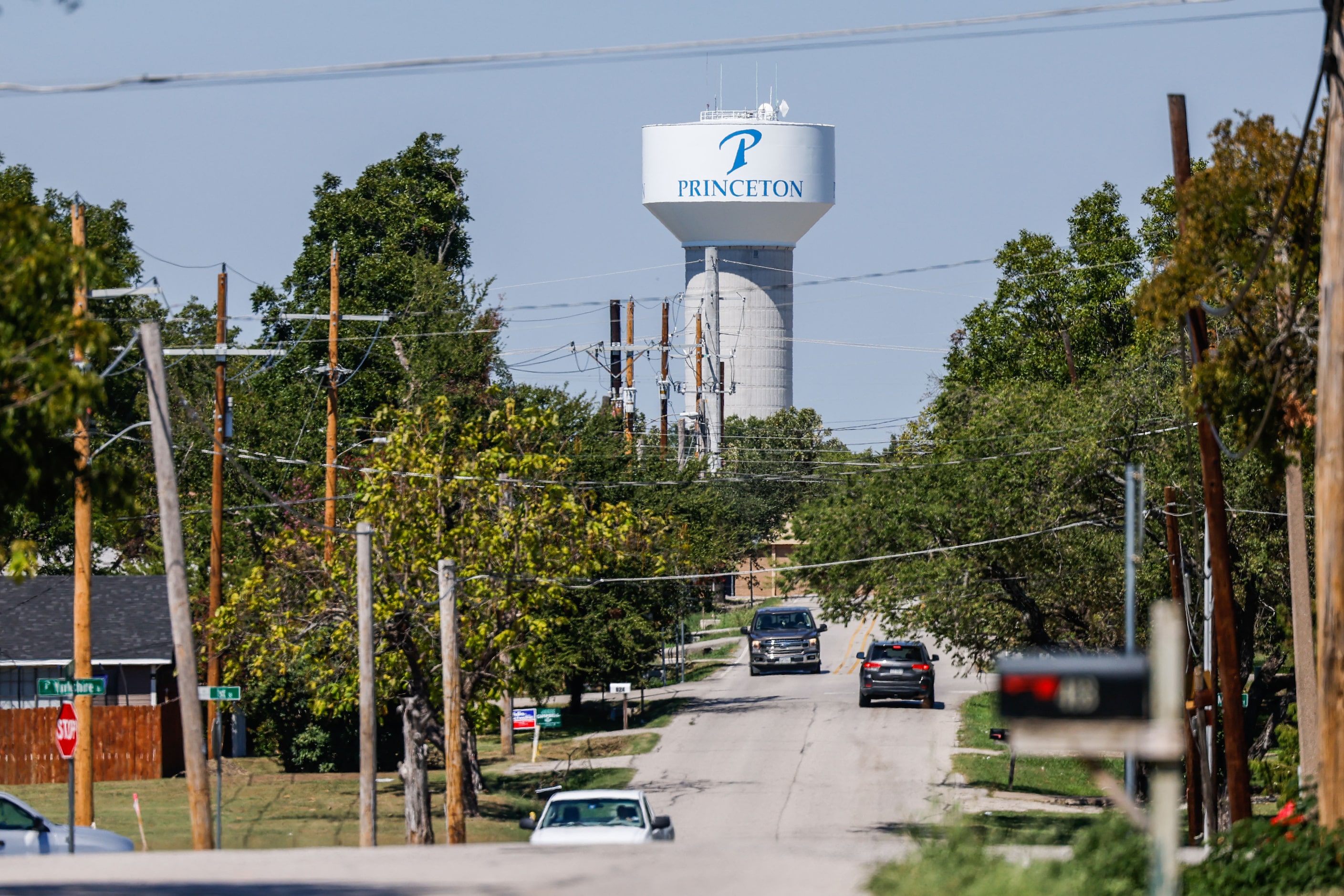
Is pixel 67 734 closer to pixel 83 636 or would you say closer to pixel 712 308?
pixel 83 636

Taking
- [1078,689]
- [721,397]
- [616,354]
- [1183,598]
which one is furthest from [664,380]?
[1078,689]

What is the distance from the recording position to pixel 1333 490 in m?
12.7

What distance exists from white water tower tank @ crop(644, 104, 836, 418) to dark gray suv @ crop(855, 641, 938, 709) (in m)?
67.0

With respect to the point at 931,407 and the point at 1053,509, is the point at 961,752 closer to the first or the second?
the point at 1053,509

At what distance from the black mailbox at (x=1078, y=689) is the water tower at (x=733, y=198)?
10210cm

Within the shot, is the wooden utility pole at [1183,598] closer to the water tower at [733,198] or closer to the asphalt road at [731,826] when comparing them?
the asphalt road at [731,826]

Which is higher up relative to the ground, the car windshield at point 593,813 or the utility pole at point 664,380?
the utility pole at point 664,380

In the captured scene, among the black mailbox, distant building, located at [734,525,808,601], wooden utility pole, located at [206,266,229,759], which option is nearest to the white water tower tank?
distant building, located at [734,525,808,601]

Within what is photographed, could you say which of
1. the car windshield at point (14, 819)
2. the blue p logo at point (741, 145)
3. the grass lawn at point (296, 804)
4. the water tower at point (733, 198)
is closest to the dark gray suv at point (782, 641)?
the grass lawn at point (296, 804)

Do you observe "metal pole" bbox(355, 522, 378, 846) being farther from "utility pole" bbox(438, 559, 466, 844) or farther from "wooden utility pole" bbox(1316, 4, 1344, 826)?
"wooden utility pole" bbox(1316, 4, 1344, 826)

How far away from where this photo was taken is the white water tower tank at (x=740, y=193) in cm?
11656

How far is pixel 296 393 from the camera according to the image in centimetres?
5609

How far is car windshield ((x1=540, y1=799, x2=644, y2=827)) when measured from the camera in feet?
62.8

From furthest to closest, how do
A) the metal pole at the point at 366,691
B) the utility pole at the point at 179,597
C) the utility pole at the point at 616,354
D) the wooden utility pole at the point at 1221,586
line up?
1. the utility pole at the point at 616,354
2. the metal pole at the point at 366,691
3. the wooden utility pole at the point at 1221,586
4. the utility pole at the point at 179,597
